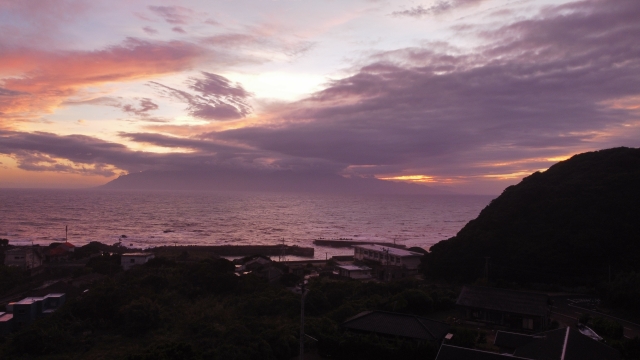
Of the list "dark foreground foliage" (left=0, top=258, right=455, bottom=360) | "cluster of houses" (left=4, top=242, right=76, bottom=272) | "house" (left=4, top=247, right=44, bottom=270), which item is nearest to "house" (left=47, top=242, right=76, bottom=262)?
"cluster of houses" (left=4, top=242, right=76, bottom=272)

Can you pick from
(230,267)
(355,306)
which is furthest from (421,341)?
(230,267)

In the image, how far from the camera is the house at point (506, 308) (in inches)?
736

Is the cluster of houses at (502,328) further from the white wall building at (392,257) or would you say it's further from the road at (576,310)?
the white wall building at (392,257)

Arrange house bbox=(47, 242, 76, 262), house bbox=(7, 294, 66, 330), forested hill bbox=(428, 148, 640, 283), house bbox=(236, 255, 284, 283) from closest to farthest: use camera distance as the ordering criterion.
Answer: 1. house bbox=(7, 294, 66, 330)
2. forested hill bbox=(428, 148, 640, 283)
3. house bbox=(236, 255, 284, 283)
4. house bbox=(47, 242, 76, 262)

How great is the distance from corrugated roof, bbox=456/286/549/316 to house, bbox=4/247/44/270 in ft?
109

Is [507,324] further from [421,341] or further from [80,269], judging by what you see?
[80,269]

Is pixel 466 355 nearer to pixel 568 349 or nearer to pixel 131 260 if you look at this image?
pixel 568 349

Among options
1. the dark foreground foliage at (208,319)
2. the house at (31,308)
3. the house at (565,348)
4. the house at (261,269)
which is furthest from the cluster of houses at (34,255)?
the house at (565,348)

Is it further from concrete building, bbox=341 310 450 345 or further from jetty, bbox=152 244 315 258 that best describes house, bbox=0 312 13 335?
jetty, bbox=152 244 315 258

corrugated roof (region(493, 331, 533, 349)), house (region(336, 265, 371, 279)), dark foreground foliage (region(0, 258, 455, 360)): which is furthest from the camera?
house (region(336, 265, 371, 279))

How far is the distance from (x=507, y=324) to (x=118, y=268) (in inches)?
1105

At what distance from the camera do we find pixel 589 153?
129 feet

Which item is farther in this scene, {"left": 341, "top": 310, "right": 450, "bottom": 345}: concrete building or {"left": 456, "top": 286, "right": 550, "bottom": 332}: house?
{"left": 456, "top": 286, "right": 550, "bottom": 332}: house

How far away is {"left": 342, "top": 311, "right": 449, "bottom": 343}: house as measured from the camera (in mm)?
15789
